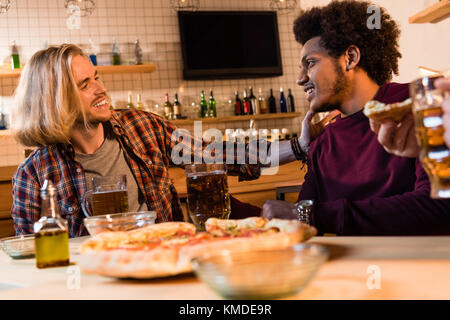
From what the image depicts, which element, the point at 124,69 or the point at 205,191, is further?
the point at 124,69

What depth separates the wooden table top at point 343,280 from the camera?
686 millimetres

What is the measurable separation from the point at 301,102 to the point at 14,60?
3062mm

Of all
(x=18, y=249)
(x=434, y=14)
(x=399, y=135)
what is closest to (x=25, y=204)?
(x=18, y=249)

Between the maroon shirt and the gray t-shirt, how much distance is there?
653mm

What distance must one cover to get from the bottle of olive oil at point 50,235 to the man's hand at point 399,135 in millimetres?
647

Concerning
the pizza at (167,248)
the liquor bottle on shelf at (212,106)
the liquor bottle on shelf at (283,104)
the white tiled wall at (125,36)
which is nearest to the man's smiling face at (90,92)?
the pizza at (167,248)

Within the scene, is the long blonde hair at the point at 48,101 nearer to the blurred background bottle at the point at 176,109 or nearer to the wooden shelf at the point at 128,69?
the wooden shelf at the point at 128,69

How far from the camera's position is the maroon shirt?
51.1 inches

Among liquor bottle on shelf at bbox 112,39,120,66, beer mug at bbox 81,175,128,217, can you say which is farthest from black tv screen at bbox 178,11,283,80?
beer mug at bbox 81,175,128,217

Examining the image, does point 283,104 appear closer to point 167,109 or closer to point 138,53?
point 167,109

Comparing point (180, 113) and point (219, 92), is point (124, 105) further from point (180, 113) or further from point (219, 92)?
point (219, 92)

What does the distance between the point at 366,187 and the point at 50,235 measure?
0.98 m

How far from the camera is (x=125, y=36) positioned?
17.9 ft

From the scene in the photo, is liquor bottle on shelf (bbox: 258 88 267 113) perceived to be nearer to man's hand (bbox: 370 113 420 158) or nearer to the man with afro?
the man with afro
